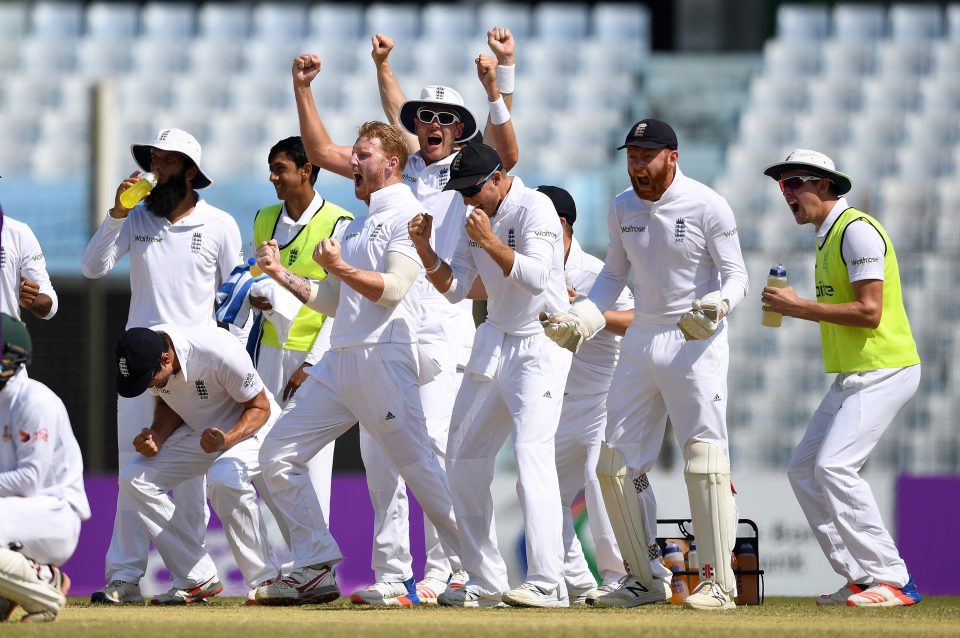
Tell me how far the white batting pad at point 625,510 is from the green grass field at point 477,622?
24 cm

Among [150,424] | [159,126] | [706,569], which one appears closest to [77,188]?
[159,126]

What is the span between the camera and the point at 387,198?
7676 millimetres

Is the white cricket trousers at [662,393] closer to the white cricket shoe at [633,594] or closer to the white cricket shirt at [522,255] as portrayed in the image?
the white cricket shoe at [633,594]

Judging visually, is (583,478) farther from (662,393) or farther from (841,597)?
(841,597)

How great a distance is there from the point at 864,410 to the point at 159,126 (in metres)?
11.7

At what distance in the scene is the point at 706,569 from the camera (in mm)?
7344

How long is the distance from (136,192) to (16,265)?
0.90 metres

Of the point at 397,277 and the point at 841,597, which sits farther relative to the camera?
the point at 841,597

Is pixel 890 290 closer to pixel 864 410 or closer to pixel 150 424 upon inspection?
pixel 864 410

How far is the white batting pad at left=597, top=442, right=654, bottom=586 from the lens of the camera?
7598mm

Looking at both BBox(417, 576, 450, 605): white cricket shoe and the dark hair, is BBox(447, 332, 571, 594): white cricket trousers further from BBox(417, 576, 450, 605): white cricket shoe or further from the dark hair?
the dark hair

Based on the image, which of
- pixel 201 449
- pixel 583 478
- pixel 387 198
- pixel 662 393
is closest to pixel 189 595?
pixel 201 449

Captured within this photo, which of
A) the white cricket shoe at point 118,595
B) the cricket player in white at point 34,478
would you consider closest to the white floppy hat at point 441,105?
the cricket player in white at point 34,478

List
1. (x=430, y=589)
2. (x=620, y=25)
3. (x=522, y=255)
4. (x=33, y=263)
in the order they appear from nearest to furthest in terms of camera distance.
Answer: (x=522, y=255) < (x=430, y=589) < (x=33, y=263) < (x=620, y=25)
